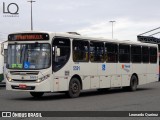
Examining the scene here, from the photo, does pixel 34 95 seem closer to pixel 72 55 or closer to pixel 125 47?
pixel 72 55

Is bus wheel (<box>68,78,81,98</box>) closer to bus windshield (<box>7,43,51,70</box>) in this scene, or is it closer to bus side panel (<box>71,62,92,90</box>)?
bus side panel (<box>71,62,92,90</box>)

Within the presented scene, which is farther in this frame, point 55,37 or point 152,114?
point 55,37

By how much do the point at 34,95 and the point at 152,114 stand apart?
8.66m

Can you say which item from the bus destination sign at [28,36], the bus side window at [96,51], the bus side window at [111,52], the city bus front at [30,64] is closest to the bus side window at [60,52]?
the city bus front at [30,64]

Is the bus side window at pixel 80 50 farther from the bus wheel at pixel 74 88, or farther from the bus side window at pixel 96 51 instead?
the bus wheel at pixel 74 88

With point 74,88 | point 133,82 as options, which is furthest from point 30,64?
point 133,82

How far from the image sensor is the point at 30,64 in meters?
20.1

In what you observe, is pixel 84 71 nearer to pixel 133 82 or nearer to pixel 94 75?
pixel 94 75

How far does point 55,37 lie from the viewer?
802 inches

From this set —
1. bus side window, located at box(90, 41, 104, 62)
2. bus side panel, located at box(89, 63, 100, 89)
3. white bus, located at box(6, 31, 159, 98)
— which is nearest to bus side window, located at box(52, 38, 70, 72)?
white bus, located at box(6, 31, 159, 98)

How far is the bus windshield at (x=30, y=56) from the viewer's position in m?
20.0

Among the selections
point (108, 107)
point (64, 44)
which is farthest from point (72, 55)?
point (108, 107)

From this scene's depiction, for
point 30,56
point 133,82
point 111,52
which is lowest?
point 133,82

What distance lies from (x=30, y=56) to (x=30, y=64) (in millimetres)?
349
